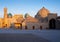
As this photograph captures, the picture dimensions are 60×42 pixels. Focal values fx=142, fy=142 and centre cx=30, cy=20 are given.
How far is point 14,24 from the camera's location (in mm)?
49469

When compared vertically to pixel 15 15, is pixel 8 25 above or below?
below

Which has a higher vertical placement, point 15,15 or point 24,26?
point 15,15

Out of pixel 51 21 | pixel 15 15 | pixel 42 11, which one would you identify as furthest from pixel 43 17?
pixel 15 15

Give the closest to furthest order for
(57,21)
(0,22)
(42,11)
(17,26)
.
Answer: (57,21)
(17,26)
(42,11)
(0,22)

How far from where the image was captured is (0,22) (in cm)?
5712

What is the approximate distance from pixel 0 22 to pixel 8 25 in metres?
4.56

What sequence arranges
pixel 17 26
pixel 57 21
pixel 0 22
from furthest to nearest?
1. pixel 0 22
2. pixel 17 26
3. pixel 57 21

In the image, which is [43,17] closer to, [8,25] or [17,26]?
[17,26]

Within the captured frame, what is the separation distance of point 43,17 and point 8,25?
45.5 ft

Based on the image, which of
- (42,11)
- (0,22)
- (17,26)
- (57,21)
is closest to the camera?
(57,21)

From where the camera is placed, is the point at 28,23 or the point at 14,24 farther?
the point at 14,24

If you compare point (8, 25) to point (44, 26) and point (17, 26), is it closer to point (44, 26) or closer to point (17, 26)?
point (17, 26)

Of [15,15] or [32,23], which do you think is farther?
[15,15]

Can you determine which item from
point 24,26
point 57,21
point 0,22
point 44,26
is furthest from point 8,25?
point 57,21
